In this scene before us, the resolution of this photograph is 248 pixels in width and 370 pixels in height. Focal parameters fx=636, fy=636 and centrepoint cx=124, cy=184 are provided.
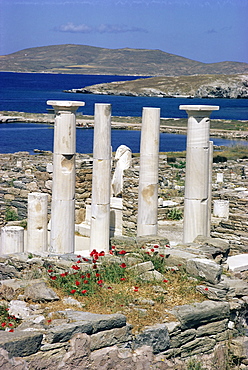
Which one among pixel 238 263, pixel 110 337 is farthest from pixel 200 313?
pixel 238 263

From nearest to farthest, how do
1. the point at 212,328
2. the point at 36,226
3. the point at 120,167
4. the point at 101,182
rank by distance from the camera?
the point at 212,328 → the point at 101,182 → the point at 36,226 → the point at 120,167

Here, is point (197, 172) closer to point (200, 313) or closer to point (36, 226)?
point (36, 226)

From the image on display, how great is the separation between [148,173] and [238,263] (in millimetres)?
3219

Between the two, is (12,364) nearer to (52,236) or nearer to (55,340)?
(55,340)

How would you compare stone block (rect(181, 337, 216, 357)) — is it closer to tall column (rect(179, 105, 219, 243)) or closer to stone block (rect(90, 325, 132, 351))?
stone block (rect(90, 325, 132, 351))

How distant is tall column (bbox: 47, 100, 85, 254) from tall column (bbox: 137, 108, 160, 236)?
1.78 m

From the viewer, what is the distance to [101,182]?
1586cm

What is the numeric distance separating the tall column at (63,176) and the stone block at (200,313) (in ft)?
17.6

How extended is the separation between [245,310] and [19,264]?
4.84 meters

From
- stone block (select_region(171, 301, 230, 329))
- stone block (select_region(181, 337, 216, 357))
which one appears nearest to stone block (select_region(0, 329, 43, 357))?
stone block (select_region(171, 301, 230, 329))

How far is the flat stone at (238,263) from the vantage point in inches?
564

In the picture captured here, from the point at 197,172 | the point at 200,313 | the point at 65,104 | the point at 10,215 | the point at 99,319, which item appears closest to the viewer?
the point at 99,319

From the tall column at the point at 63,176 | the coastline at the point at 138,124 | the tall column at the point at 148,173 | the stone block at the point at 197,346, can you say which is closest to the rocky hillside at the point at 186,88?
the coastline at the point at 138,124

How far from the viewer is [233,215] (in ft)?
57.7
